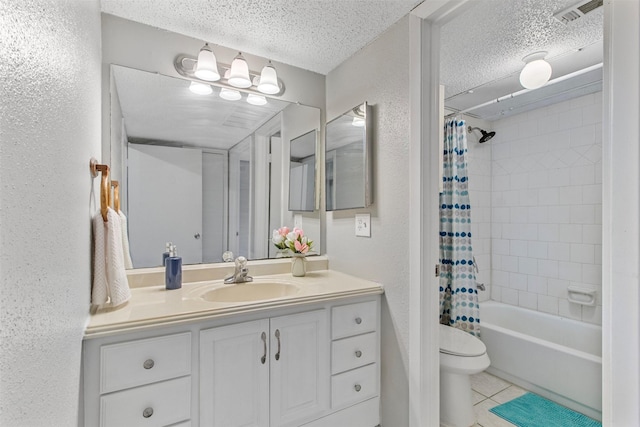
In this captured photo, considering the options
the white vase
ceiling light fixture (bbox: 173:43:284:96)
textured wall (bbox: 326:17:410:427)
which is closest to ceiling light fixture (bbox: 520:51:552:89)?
textured wall (bbox: 326:17:410:427)

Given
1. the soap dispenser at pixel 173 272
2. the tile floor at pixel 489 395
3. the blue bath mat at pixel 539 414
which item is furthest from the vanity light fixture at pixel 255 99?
the blue bath mat at pixel 539 414

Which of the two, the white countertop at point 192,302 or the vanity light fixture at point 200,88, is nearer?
the white countertop at point 192,302

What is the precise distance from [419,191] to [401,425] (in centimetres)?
119

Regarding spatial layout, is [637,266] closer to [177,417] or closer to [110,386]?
[177,417]

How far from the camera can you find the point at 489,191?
3.14 metres

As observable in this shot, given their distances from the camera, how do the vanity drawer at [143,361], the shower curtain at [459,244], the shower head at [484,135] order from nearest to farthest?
the vanity drawer at [143,361] < the shower curtain at [459,244] < the shower head at [484,135]

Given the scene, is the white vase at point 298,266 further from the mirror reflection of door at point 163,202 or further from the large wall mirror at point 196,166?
the mirror reflection of door at point 163,202

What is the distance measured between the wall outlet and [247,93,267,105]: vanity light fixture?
96cm

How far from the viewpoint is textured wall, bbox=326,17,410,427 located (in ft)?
5.01

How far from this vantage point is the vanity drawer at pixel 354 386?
150cm

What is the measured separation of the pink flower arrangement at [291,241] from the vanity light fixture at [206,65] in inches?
39.2

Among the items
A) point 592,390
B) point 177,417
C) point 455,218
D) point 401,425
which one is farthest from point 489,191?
point 177,417

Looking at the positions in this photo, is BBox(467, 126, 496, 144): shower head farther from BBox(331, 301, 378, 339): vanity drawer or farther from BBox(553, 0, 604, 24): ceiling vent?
BBox(331, 301, 378, 339): vanity drawer

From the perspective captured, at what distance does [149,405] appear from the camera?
111 cm
